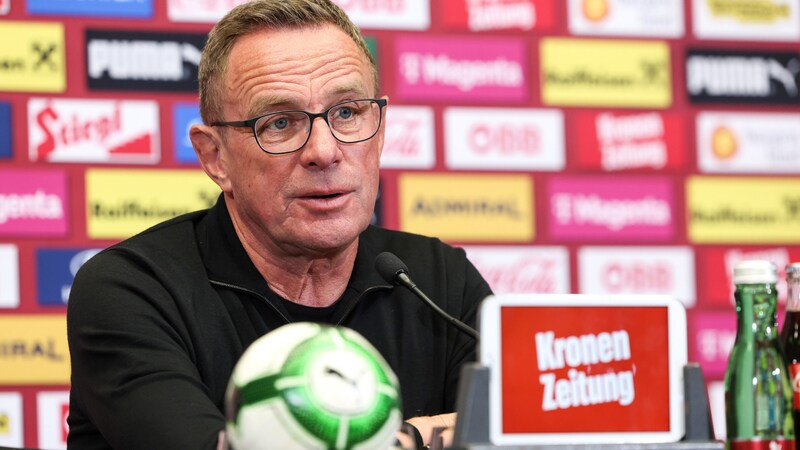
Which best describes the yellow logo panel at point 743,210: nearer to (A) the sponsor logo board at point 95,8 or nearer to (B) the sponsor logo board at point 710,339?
(B) the sponsor logo board at point 710,339

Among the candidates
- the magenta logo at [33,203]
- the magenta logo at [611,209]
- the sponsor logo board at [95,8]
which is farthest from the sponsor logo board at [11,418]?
the magenta logo at [611,209]

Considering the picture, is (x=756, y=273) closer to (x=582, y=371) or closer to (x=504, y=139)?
(x=582, y=371)

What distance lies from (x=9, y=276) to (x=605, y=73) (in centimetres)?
185

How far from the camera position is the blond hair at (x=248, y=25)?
184cm

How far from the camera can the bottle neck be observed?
1.23 m

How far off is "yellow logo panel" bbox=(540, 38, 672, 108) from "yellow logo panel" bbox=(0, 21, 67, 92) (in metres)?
1.43

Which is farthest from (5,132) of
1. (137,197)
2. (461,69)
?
(461,69)

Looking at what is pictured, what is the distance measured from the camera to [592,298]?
3.65 ft

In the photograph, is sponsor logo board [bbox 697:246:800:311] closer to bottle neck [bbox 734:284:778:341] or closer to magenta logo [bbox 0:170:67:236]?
magenta logo [bbox 0:170:67:236]

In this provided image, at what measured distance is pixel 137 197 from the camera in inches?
125

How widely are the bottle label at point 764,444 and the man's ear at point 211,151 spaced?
40.1 inches

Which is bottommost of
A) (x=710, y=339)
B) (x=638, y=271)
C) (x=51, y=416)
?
(x=51, y=416)

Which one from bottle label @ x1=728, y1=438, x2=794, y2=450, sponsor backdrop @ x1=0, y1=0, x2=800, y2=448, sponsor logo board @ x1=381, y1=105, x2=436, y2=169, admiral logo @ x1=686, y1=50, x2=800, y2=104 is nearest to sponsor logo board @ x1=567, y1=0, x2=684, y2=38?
sponsor backdrop @ x1=0, y1=0, x2=800, y2=448

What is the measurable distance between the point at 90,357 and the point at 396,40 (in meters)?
1.99
